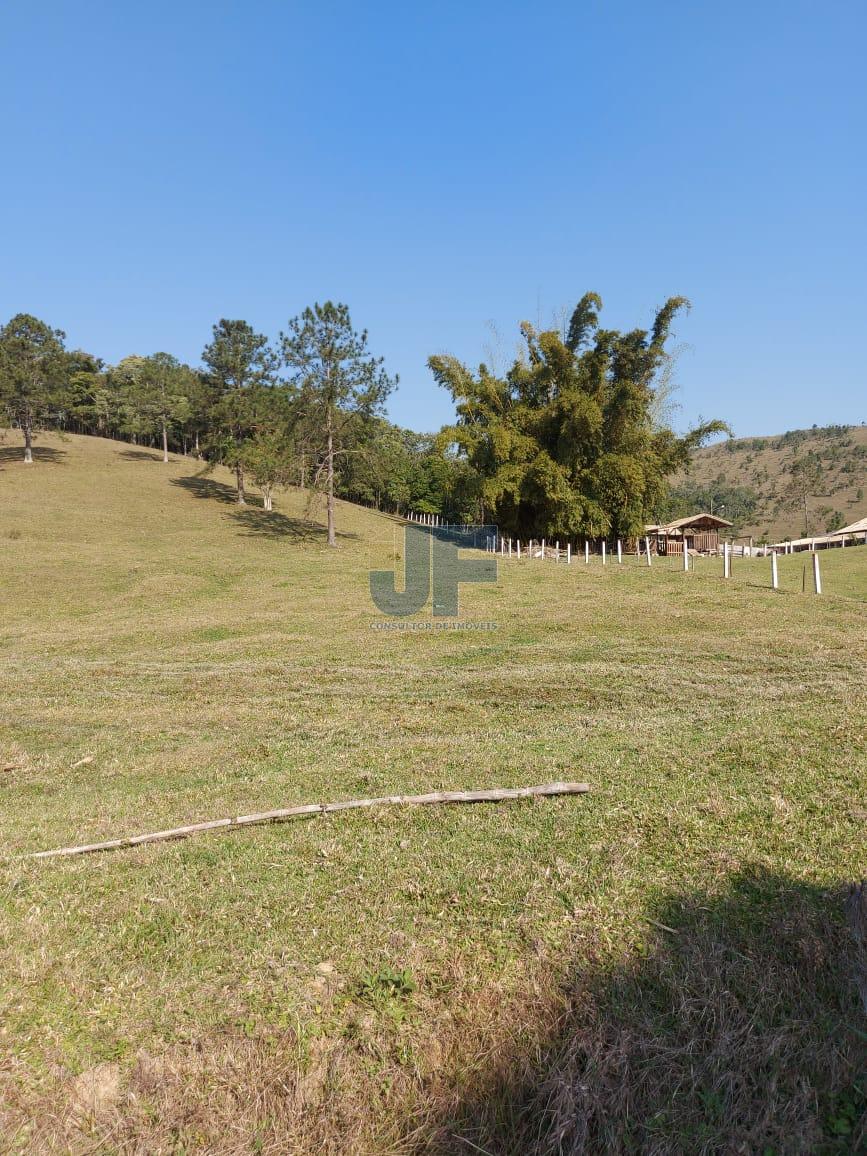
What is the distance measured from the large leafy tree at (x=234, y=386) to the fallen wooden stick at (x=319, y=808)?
47.6m

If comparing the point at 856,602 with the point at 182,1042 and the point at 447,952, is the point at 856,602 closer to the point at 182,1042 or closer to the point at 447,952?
the point at 447,952

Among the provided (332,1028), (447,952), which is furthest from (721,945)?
(332,1028)

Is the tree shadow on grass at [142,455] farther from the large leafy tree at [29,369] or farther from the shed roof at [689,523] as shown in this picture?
the shed roof at [689,523]

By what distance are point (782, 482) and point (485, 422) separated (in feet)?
318

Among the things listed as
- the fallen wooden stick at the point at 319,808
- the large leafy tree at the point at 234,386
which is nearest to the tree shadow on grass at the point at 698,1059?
the fallen wooden stick at the point at 319,808

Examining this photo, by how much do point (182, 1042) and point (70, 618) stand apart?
19.0 meters

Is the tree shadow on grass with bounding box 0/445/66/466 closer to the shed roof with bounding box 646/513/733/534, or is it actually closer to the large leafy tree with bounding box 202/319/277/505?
the large leafy tree with bounding box 202/319/277/505

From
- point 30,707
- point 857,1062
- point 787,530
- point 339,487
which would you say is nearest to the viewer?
point 857,1062

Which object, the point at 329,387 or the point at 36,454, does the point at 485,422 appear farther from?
the point at 36,454

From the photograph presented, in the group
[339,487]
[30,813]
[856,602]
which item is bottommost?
[30,813]

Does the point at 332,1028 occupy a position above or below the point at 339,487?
below

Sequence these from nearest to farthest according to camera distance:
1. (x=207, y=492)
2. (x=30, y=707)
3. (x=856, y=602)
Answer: (x=30, y=707) → (x=856, y=602) → (x=207, y=492)

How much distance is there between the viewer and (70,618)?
19141 mm

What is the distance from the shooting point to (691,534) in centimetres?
5778
